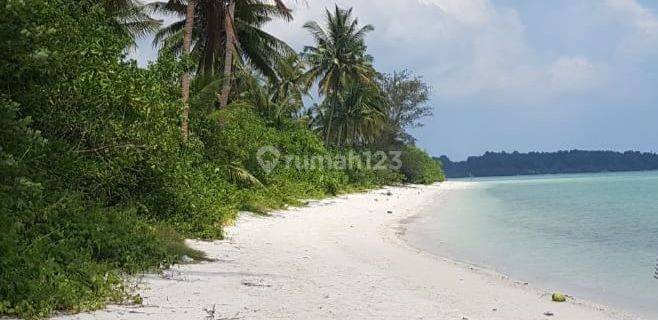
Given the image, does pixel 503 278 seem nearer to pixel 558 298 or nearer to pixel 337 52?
pixel 558 298

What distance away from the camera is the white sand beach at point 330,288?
235 inches

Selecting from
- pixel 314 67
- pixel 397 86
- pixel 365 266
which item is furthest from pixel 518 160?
pixel 365 266

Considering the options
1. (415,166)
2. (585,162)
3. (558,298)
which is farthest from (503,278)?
(585,162)

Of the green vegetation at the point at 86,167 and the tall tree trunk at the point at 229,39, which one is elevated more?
the tall tree trunk at the point at 229,39

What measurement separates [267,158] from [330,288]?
1552 cm

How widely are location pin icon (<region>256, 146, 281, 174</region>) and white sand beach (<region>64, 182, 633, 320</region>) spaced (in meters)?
9.72

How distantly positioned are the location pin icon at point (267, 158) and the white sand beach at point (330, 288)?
383 inches

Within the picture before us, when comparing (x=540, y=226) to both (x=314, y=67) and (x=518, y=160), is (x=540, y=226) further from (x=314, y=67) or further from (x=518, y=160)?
(x=518, y=160)

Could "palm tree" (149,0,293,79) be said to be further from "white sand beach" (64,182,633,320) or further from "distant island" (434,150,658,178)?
"distant island" (434,150,658,178)

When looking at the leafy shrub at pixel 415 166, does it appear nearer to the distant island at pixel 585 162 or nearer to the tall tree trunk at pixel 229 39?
the tall tree trunk at pixel 229 39

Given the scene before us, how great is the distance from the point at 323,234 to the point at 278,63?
1171 cm

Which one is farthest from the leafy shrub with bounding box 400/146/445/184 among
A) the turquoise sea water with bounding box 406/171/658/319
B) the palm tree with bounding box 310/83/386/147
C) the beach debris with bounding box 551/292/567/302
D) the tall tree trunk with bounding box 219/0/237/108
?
the beach debris with bounding box 551/292/567/302

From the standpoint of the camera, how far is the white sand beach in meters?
5.97

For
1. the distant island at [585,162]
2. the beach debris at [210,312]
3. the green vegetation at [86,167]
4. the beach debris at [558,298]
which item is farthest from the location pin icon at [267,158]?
the distant island at [585,162]
